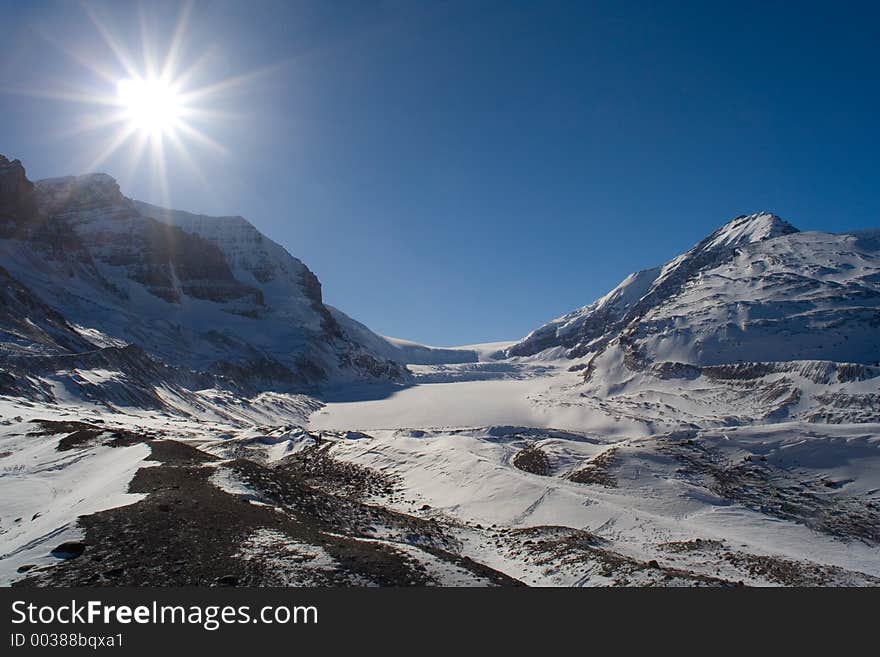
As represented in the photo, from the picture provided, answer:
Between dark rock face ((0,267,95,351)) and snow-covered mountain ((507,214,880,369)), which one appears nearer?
dark rock face ((0,267,95,351))

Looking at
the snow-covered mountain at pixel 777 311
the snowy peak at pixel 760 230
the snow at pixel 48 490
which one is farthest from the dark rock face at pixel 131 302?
the snowy peak at pixel 760 230

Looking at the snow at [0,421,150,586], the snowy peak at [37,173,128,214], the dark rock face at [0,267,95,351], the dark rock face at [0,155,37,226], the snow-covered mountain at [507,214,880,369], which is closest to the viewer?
the snow at [0,421,150,586]

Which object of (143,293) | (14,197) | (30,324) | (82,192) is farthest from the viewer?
(82,192)

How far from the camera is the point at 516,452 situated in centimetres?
4238

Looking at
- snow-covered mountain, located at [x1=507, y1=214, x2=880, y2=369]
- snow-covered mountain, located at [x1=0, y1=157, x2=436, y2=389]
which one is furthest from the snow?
snow-covered mountain, located at [x1=507, y1=214, x2=880, y2=369]

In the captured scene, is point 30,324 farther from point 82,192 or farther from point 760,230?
point 760,230

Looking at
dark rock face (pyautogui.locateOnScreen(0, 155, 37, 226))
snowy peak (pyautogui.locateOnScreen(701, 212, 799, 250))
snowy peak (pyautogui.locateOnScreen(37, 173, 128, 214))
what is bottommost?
snowy peak (pyautogui.locateOnScreen(701, 212, 799, 250))

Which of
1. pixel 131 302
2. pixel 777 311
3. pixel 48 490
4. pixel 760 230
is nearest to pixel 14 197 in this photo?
pixel 131 302

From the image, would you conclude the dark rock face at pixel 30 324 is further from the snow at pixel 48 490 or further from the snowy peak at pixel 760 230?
the snowy peak at pixel 760 230

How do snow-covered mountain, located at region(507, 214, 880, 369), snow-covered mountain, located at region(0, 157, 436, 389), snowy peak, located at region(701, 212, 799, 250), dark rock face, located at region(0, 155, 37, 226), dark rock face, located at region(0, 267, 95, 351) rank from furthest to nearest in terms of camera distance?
1. snowy peak, located at region(701, 212, 799, 250)
2. dark rock face, located at region(0, 155, 37, 226)
3. snow-covered mountain, located at region(0, 157, 436, 389)
4. snow-covered mountain, located at region(507, 214, 880, 369)
5. dark rock face, located at region(0, 267, 95, 351)

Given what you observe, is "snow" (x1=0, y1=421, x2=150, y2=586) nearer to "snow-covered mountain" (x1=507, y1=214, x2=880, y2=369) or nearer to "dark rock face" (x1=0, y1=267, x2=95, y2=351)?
"dark rock face" (x1=0, y1=267, x2=95, y2=351)

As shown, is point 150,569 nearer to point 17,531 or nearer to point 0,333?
point 17,531

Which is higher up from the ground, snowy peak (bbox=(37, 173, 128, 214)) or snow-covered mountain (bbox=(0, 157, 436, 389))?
snowy peak (bbox=(37, 173, 128, 214))

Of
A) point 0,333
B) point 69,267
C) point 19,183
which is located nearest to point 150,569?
point 0,333
